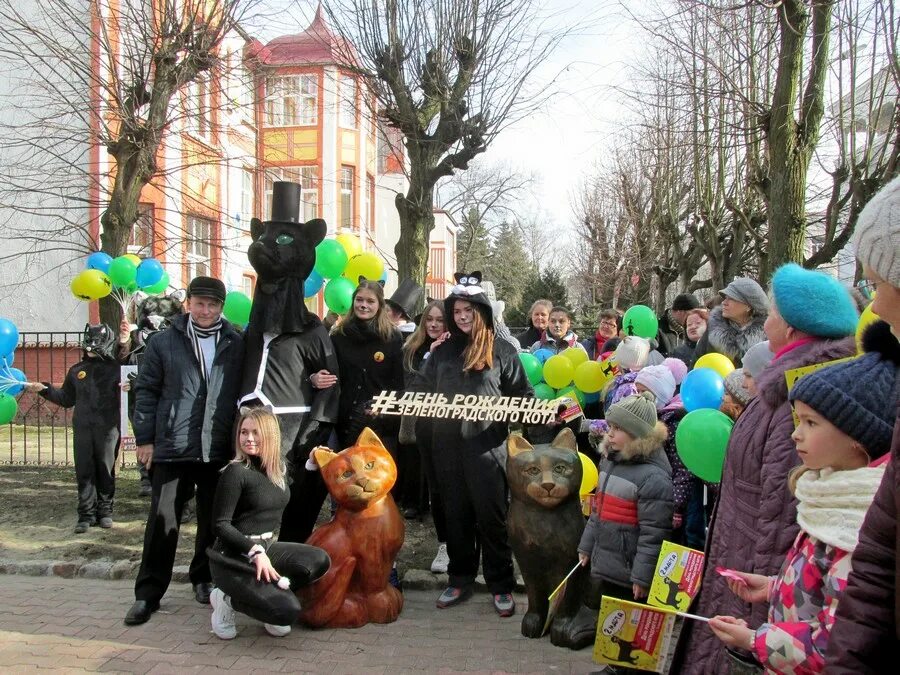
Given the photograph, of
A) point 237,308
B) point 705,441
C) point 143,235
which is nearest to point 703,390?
point 705,441

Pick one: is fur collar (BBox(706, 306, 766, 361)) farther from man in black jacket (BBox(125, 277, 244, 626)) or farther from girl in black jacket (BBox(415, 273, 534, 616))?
man in black jacket (BBox(125, 277, 244, 626))

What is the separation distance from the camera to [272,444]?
14.6ft

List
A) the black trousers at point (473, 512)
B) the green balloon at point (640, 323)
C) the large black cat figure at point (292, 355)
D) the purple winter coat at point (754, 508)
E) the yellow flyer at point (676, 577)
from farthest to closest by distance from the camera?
1. the green balloon at point (640, 323)
2. the large black cat figure at point (292, 355)
3. the black trousers at point (473, 512)
4. the yellow flyer at point (676, 577)
5. the purple winter coat at point (754, 508)

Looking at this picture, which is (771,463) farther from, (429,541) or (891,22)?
(891,22)

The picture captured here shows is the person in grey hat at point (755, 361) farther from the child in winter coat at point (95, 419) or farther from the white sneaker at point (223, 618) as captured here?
the child in winter coat at point (95, 419)

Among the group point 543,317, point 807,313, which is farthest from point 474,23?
point 807,313

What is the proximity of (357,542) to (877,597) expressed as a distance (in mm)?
3442

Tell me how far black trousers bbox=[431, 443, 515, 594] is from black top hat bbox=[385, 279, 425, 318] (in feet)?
6.98

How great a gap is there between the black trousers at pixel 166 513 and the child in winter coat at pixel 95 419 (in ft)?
7.10

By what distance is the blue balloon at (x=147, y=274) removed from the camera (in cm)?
780

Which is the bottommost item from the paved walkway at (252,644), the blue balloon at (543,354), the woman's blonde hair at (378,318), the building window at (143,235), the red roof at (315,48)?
the paved walkway at (252,644)

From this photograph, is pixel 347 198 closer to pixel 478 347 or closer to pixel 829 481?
pixel 478 347

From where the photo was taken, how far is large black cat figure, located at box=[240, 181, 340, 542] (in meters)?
4.88

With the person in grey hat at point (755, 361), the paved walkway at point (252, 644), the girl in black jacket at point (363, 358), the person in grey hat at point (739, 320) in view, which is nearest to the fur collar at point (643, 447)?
the person in grey hat at point (755, 361)
